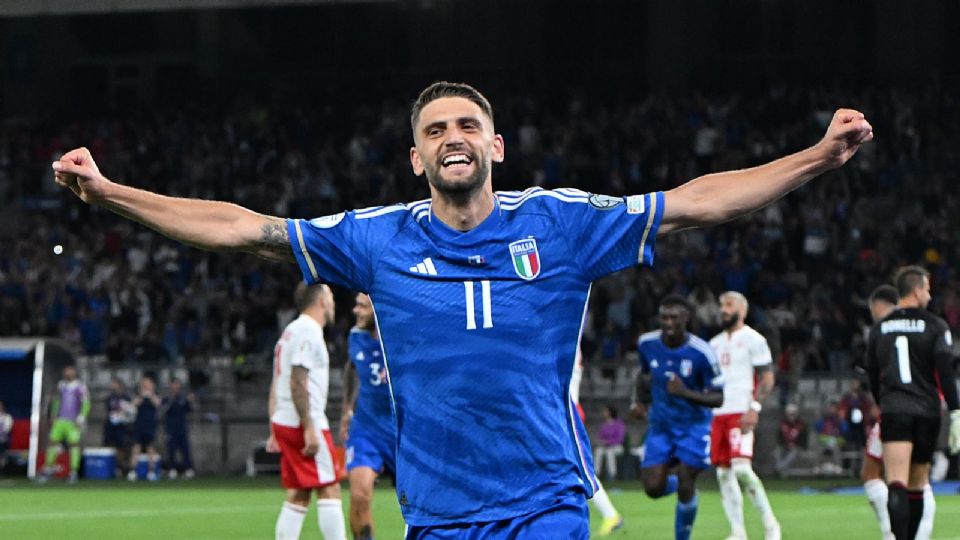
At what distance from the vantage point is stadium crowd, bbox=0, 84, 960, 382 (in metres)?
31.8

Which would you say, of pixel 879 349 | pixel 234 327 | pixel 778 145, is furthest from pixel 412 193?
pixel 879 349

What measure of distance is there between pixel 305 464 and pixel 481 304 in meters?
7.36

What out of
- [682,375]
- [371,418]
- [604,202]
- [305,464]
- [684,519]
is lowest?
[684,519]

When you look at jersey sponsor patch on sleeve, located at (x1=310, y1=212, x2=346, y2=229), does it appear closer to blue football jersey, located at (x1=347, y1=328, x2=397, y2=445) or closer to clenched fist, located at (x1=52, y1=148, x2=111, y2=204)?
clenched fist, located at (x1=52, y1=148, x2=111, y2=204)

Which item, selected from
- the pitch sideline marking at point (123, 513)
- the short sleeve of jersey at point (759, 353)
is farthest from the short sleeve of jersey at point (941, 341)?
the pitch sideline marking at point (123, 513)

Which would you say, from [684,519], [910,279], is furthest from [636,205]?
[684,519]

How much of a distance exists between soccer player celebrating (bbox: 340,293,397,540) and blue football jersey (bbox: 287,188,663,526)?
7.10 m

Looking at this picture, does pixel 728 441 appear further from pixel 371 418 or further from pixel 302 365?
pixel 302 365

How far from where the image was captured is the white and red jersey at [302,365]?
1234cm

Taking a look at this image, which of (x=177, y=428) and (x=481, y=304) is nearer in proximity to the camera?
(x=481, y=304)

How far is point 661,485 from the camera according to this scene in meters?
14.8

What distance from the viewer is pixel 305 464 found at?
12.3m

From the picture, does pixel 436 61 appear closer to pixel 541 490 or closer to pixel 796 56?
pixel 796 56

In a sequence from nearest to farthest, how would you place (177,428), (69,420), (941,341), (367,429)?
(941,341) < (367,429) < (69,420) < (177,428)
